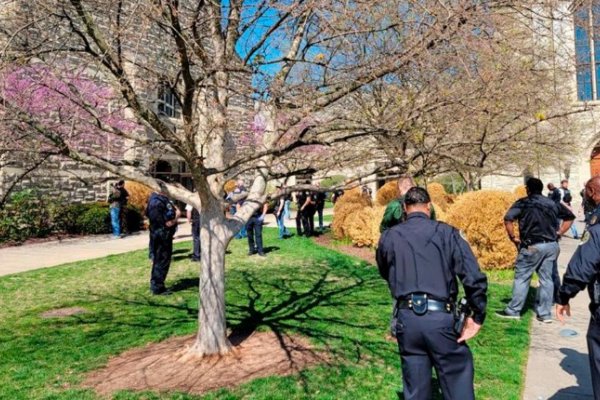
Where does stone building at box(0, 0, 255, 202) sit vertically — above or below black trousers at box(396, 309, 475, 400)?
above

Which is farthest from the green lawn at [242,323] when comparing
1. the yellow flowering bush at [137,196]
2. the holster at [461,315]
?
the yellow flowering bush at [137,196]

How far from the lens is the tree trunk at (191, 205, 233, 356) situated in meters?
4.59

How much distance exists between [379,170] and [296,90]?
1.12 metres

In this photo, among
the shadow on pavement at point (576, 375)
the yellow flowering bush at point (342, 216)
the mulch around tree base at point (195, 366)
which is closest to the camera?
the shadow on pavement at point (576, 375)

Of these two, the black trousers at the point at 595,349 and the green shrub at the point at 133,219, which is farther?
the green shrub at the point at 133,219

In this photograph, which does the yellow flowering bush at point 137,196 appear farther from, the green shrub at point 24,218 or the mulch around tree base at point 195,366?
the mulch around tree base at point 195,366

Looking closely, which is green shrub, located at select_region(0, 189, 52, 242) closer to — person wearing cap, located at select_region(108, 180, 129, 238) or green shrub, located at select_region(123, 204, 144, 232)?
person wearing cap, located at select_region(108, 180, 129, 238)

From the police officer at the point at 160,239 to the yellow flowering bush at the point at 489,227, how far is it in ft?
18.2

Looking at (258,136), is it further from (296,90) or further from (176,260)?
(176,260)

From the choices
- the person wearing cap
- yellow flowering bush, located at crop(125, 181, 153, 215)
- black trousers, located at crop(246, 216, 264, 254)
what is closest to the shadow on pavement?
black trousers, located at crop(246, 216, 264, 254)

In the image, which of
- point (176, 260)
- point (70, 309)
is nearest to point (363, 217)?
point (176, 260)

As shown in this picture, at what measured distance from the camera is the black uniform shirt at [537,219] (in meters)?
5.70

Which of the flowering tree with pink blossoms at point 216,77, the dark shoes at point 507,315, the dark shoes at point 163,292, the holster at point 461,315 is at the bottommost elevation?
the dark shoes at point 507,315

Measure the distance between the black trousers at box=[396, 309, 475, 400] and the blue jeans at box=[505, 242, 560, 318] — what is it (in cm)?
350
